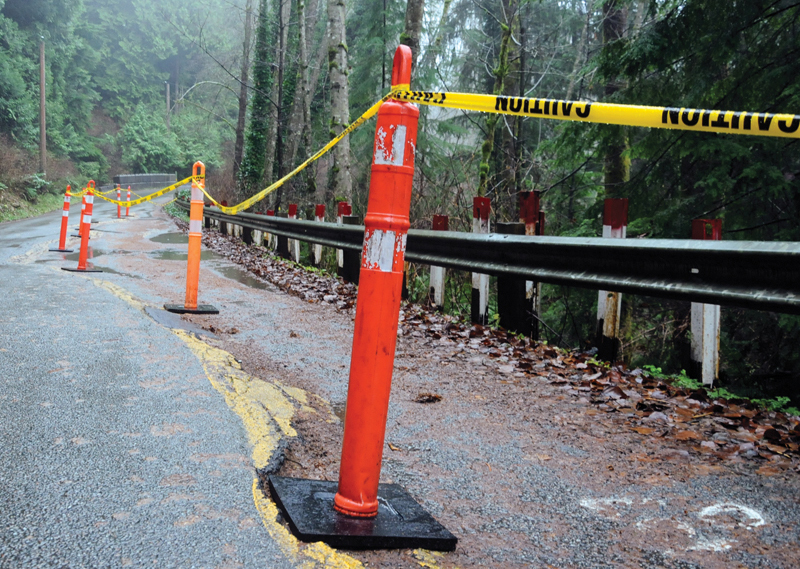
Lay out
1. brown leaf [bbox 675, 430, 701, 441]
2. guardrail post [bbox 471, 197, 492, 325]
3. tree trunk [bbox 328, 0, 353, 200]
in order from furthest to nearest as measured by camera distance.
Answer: tree trunk [bbox 328, 0, 353, 200]
guardrail post [bbox 471, 197, 492, 325]
brown leaf [bbox 675, 430, 701, 441]

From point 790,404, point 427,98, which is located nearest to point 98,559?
point 427,98

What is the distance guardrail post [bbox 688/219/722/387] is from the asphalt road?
317 centimetres

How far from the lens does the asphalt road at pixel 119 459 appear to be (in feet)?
6.42

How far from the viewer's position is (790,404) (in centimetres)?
678

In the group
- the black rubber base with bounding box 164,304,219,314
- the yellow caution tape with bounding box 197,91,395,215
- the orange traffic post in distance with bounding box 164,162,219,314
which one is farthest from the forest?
the orange traffic post in distance with bounding box 164,162,219,314

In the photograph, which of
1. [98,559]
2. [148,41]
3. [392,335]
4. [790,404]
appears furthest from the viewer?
[148,41]

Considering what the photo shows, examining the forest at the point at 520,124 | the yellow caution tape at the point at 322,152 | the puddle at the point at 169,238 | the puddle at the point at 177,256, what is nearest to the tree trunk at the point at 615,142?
the forest at the point at 520,124

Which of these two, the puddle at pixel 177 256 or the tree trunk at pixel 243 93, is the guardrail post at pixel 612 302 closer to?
the puddle at pixel 177 256

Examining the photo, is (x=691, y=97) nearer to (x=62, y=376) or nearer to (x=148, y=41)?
(x=62, y=376)

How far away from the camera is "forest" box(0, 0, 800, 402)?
23.9 feet

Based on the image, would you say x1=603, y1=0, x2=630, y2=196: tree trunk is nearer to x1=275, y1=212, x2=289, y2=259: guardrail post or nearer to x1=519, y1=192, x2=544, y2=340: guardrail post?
x1=519, y1=192, x2=544, y2=340: guardrail post

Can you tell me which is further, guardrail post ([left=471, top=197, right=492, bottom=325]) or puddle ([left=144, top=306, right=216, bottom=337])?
guardrail post ([left=471, top=197, right=492, bottom=325])

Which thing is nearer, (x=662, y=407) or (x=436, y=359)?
(x=662, y=407)

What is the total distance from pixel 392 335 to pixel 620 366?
11.2 ft
